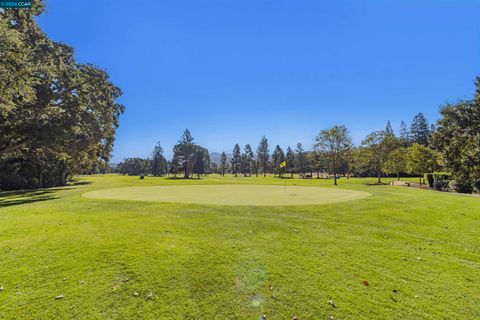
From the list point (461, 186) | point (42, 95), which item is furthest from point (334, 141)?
point (42, 95)

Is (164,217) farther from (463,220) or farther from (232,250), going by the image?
(463,220)

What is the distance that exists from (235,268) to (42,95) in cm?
1756

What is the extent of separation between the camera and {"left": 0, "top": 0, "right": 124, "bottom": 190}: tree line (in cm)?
991

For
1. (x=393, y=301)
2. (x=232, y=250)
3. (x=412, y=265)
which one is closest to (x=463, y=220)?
(x=412, y=265)

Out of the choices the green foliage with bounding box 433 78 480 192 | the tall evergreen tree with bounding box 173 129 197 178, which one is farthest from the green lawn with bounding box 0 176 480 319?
the tall evergreen tree with bounding box 173 129 197 178

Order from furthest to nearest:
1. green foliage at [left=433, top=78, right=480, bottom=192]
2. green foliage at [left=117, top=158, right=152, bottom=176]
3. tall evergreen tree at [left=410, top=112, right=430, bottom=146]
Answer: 1. green foliage at [left=117, top=158, right=152, bottom=176]
2. tall evergreen tree at [left=410, top=112, right=430, bottom=146]
3. green foliage at [left=433, top=78, right=480, bottom=192]

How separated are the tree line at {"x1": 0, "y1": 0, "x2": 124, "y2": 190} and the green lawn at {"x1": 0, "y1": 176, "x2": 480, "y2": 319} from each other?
6.05 metres

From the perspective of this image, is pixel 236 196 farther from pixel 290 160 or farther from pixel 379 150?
pixel 290 160

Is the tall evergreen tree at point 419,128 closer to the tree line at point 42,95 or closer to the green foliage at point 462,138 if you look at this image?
the green foliage at point 462,138

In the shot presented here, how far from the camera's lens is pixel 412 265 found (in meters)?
6.07

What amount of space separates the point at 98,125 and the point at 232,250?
2412 centimetres

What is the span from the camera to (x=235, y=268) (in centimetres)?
546

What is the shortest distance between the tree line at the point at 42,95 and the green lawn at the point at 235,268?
605 cm

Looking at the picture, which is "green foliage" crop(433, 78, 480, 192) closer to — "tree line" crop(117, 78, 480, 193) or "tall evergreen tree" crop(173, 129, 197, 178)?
"tree line" crop(117, 78, 480, 193)
